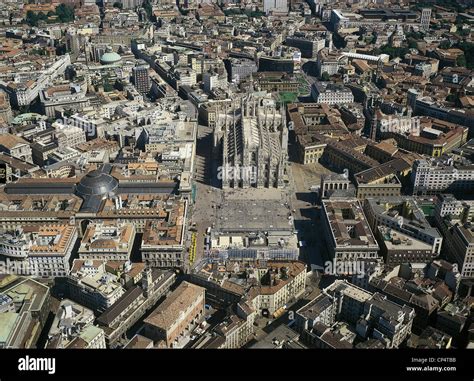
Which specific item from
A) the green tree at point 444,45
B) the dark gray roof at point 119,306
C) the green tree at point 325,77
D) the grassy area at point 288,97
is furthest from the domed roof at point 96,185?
the green tree at point 444,45

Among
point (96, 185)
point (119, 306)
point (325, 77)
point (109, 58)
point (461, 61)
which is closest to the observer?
point (119, 306)

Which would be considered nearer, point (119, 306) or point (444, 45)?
point (119, 306)

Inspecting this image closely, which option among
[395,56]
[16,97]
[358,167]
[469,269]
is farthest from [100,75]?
[469,269]

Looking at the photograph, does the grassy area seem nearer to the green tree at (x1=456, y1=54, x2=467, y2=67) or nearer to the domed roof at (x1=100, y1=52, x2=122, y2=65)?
the domed roof at (x1=100, y1=52, x2=122, y2=65)

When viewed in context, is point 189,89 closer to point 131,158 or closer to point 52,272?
point 131,158

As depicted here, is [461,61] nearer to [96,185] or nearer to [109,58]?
[109,58]

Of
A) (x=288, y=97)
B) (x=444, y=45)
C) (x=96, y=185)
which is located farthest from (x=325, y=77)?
(x=96, y=185)

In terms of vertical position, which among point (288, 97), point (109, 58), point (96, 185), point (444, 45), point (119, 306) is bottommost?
point (119, 306)
